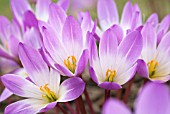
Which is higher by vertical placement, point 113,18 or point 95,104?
point 113,18

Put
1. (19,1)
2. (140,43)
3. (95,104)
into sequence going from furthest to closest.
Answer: (95,104)
(19,1)
(140,43)

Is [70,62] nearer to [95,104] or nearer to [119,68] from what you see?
[119,68]

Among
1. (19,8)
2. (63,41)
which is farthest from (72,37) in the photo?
(19,8)

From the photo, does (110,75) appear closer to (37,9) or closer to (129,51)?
(129,51)

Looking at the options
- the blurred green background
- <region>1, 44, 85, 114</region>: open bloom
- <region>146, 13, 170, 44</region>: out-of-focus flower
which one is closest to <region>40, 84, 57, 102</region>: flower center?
<region>1, 44, 85, 114</region>: open bloom

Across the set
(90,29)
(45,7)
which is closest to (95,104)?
(45,7)

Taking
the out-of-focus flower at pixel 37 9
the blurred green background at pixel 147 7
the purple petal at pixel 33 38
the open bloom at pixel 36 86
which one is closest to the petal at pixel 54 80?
the open bloom at pixel 36 86
